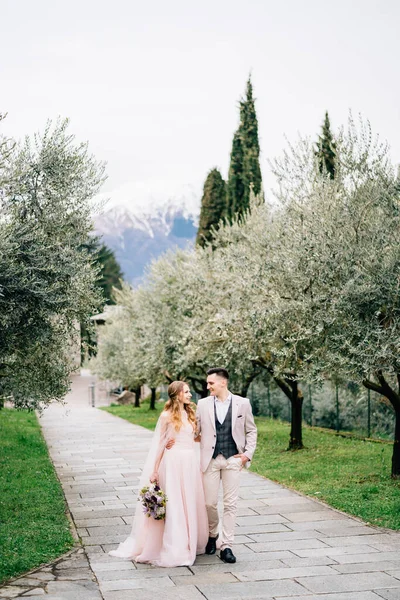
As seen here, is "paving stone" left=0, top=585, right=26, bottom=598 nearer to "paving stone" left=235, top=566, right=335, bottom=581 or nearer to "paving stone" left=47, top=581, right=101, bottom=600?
"paving stone" left=47, top=581, right=101, bottom=600

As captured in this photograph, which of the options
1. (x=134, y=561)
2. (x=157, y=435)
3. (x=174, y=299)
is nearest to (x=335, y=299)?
(x=157, y=435)

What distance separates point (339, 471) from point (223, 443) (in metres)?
7.81

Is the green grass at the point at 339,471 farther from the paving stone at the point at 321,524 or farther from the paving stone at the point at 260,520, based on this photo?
the paving stone at the point at 260,520

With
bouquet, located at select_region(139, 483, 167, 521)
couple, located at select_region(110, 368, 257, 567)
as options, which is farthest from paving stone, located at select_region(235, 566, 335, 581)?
bouquet, located at select_region(139, 483, 167, 521)

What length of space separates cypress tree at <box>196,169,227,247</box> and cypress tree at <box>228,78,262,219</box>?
80.2 inches

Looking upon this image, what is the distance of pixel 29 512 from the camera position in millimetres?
11047

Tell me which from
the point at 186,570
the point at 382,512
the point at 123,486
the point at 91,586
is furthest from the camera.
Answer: the point at 123,486

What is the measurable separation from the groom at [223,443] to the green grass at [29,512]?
74.5 inches

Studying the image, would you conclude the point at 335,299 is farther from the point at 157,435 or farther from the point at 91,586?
the point at 91,586

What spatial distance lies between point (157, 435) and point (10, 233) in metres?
4.38

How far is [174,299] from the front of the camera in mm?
29672

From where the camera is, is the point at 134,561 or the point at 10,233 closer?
the point at 134,561

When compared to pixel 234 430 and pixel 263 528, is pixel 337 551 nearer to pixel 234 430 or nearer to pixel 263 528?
pixel 263 528

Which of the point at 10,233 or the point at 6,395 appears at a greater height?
the point at 10,233
